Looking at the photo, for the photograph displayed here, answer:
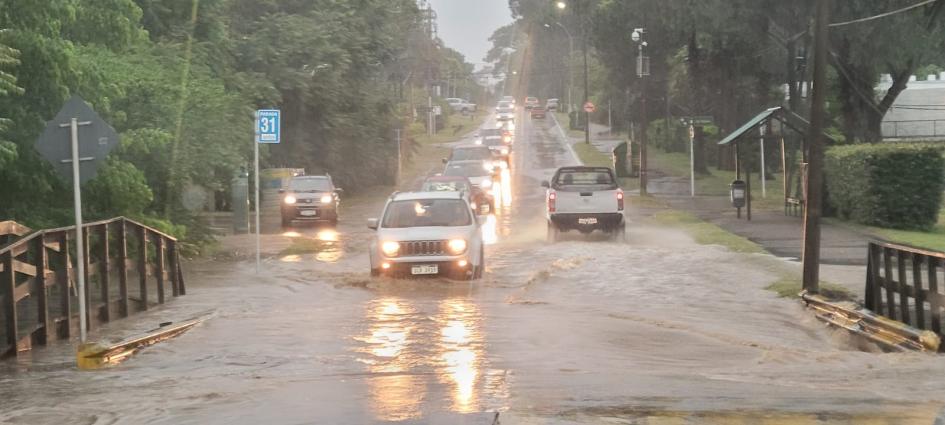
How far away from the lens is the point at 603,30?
52.5m

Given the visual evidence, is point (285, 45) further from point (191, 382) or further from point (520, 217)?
point (191, 382)

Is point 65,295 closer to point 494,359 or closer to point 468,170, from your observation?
point 494,359

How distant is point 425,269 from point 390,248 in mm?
645

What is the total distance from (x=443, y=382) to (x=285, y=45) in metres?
29.9

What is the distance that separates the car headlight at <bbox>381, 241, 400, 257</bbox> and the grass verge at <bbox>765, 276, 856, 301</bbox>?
238 inches

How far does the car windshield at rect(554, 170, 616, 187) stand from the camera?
2769 centimetres

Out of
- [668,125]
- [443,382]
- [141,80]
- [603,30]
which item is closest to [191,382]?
[443,382]

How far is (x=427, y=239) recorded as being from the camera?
1833 cm

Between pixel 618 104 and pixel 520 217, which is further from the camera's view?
pixel 618 104

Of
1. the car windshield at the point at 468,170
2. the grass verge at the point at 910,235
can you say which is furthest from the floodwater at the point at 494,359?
the car windshield at the point at 468,170

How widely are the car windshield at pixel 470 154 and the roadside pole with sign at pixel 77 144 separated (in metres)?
36.0

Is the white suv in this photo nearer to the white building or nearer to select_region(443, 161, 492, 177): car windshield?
select_region(443, 161, 492, 177): car windshield

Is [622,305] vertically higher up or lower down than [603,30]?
lower down

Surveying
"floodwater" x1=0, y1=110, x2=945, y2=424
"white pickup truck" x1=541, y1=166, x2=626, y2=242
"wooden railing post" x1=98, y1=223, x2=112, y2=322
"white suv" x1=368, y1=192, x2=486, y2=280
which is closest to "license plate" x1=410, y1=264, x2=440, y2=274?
"white suv" x1=368, y1=192, x2=486, y2=280
